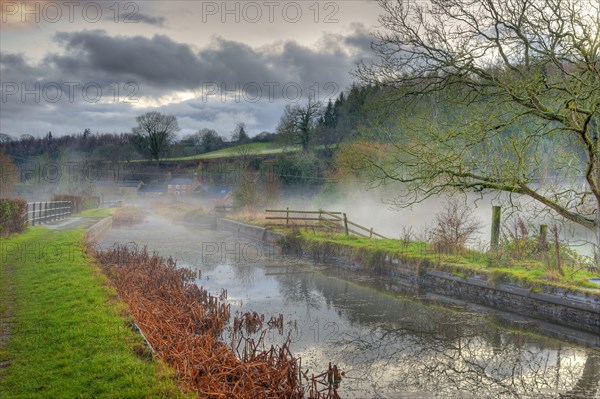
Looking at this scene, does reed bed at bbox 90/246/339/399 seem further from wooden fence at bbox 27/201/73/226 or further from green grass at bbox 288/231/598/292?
wooden fence at bbox 27/201/73/226

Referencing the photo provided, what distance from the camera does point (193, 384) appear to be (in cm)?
575

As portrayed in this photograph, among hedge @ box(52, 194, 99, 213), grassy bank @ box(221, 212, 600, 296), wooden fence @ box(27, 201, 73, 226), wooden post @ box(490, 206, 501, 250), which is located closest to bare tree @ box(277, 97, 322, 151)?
hedge @ box(52, 194, 99, 213)

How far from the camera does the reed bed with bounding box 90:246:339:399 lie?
6020 millimetres

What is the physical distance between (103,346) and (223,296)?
6.47 m

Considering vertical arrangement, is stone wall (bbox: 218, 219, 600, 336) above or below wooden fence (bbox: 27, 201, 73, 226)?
below

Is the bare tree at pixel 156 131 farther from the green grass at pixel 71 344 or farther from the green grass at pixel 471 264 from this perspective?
the green grass at pixel 71 344

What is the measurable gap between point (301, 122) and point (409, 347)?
48.2m

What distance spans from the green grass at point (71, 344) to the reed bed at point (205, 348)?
0.39 metres

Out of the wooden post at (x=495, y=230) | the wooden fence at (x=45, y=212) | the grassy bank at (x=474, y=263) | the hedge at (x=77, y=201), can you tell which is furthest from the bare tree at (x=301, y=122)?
the wooden post at (x=495, y=230)

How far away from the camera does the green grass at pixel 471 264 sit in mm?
11508

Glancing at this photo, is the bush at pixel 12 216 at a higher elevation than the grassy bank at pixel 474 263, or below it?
higher

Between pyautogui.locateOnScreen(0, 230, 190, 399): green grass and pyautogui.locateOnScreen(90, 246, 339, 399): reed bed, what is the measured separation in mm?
390

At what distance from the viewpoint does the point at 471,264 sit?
1418 cm

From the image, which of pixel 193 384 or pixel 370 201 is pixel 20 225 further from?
pixel 370 201
